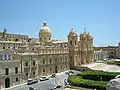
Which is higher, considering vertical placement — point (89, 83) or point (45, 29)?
point (45, 29)

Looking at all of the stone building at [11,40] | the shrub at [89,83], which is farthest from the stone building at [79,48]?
the shrub at [89,83]

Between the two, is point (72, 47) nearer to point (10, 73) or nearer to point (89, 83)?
point (10, 73)

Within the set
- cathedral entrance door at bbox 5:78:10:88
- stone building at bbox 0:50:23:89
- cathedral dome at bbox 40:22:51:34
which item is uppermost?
cathedral dome at bbox 40:22:51:34

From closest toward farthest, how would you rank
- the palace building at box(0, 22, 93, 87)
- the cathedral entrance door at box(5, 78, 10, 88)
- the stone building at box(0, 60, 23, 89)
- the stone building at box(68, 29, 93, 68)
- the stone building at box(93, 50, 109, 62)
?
the stone building at box(0, 60, 23, 89)
the cathedral entrance door at box(5, 78, 10, 88)
the palace building at box(0, 22, 93, 87)
the stone building at box(68, 29, 93, 68)
the stone building at box(93, 50, 109, 62)

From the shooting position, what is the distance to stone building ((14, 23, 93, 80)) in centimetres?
5462

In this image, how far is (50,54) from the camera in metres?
63.6

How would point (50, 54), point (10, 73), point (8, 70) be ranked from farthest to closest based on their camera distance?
point (50, 54) → point (10, 73) → point (8, 70)

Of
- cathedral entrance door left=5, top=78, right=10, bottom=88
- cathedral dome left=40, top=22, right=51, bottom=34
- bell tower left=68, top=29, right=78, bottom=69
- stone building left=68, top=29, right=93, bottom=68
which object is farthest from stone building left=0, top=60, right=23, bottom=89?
stone building left=68, top=29, right=93, bottom=68

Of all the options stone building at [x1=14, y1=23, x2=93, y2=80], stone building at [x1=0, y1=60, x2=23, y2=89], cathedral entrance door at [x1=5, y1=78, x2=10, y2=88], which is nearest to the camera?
stone building at [x1=0, y1=60, x2=23, y2=89]

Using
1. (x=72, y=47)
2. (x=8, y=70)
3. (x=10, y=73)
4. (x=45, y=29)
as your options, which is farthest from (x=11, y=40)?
(x=8, y=70)

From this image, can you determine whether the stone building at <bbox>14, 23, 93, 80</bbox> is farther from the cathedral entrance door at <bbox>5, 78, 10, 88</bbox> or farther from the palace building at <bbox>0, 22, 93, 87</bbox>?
the cathedral entrance door at <bbox>5, 78, 10, 88</bbox>

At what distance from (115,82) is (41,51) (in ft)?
133

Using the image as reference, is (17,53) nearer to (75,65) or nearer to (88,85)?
(88,85)

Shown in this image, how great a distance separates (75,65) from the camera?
75.2 metres
